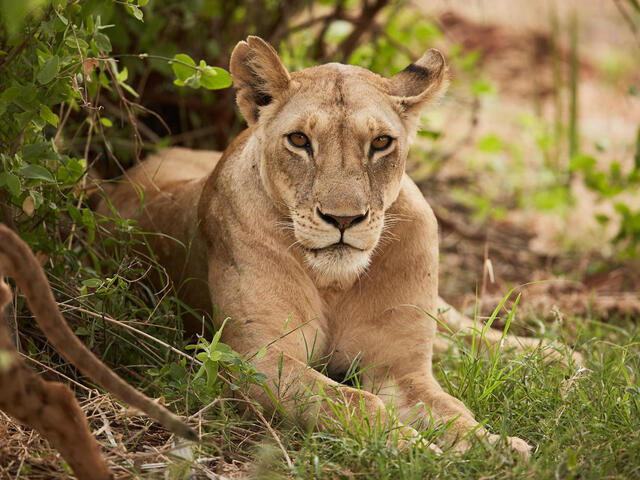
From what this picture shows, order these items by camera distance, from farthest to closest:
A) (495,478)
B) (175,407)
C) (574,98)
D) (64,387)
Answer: (574,98) → (175,407) → (495,478) → (64,387)

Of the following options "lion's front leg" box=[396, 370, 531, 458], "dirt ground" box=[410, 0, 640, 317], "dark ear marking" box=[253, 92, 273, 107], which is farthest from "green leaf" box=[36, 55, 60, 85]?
"dirt ground" box=[410, 0, 640, 317]

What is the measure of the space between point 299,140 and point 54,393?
4.90 ft

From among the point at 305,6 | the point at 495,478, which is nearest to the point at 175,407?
the point at 495,478

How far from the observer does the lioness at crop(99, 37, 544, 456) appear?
3309mm

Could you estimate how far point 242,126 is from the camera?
250 inches

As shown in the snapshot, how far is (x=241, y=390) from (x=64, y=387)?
3.16ft

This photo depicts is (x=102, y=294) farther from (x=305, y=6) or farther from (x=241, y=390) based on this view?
(x=305, y=6)

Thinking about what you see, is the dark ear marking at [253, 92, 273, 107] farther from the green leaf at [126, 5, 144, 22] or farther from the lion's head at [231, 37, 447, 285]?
the green leaf at [126, 5, 144, 22]

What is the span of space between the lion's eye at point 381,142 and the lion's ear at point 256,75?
1.55ft

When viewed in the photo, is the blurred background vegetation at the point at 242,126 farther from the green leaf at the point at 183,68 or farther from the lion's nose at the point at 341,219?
the lion's nose at the point at 341,219

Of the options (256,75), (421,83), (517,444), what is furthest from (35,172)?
(517,444)

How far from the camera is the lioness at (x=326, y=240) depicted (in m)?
3.31

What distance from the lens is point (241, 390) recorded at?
327cm

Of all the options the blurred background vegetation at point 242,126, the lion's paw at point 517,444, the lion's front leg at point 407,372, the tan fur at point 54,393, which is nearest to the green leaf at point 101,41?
the blurred background vegetation at point 242,126
